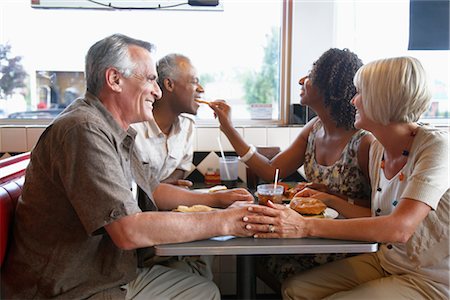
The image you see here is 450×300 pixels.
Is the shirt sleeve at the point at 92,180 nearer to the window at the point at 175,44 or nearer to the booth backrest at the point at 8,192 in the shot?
the booth backrest at the point at 8,192

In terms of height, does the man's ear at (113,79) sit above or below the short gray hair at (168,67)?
below

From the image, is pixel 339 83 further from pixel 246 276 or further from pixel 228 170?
pixel 246 276

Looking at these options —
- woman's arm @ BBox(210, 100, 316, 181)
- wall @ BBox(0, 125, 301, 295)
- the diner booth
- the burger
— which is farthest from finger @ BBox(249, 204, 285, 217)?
wall @ BBox(0, 125, 301, 295)

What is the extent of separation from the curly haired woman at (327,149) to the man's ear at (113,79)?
0.92m

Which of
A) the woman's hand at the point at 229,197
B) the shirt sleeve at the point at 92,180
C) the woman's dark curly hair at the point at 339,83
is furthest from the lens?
the woman's dark curly hair at the point at 339,83

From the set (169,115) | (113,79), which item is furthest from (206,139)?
(113,79)

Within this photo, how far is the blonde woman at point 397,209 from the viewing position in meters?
1.45

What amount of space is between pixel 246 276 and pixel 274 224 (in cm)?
51

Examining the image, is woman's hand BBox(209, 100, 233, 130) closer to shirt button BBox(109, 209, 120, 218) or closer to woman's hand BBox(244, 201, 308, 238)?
woman's hand BBox(244, 201, 308, 238)

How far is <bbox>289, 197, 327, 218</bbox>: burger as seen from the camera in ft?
5.32

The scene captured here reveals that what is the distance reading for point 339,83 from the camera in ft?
6.97

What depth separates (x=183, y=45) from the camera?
2891 millimetres

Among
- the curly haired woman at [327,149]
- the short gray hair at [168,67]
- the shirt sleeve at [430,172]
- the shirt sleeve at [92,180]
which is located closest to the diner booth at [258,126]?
the curly haired woman at [327,149]

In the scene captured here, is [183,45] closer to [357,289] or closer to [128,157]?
[128,157]
